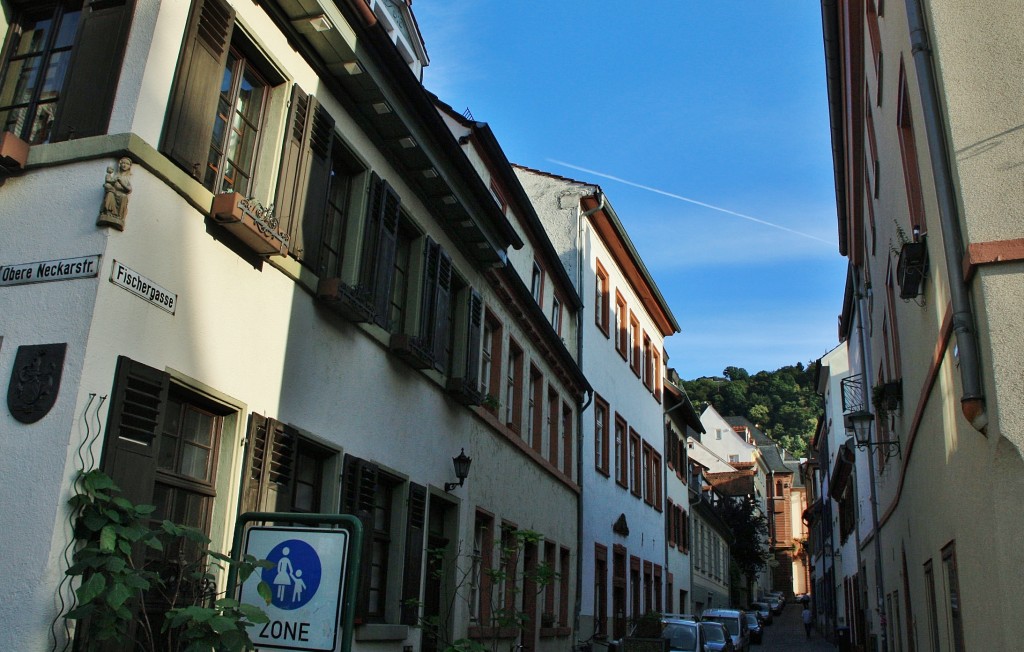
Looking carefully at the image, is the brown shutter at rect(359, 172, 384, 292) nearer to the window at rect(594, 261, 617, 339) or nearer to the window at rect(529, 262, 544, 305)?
the window at rect(529, 262, 544, 305)

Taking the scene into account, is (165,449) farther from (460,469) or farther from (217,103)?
(460,469)

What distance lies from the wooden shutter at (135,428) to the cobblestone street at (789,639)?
108 ft

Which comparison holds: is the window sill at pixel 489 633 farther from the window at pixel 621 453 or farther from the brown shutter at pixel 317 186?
the window at pixel 621 453

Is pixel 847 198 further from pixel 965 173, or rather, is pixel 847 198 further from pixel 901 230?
pixel 965 173

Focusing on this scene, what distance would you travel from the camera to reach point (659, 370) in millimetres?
32812

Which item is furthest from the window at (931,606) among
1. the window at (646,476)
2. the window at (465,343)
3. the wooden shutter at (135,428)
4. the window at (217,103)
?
the window at (646,476)

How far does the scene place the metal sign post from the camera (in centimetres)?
455

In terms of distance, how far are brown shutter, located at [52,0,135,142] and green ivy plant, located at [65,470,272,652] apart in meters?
2.60

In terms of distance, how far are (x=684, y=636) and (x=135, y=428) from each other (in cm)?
1530

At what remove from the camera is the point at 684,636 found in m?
19.1

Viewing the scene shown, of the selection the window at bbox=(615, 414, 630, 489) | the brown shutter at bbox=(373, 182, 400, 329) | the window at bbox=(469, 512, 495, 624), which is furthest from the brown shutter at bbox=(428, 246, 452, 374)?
the window at bbox=(615, 414, 630, 489)

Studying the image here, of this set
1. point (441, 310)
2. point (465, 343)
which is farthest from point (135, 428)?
point (465, 343)

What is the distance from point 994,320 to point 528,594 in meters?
12.0

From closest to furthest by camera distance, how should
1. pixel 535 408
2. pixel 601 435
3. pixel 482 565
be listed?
pixel 482 565, pixel 535 408, pixel 601 435
